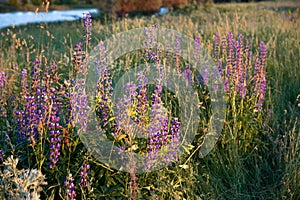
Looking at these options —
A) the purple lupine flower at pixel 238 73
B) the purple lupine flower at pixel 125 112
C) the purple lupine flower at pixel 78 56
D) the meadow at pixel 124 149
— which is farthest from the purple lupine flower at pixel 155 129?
the purple lupine flower at pixel 238 73

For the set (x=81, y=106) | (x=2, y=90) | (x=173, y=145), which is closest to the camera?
(x=81, y=106)

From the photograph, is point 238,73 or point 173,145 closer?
point 173,145

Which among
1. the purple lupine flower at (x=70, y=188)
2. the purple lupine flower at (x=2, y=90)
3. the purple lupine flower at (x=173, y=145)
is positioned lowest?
the purple lupine flower at (x=70, y=188)

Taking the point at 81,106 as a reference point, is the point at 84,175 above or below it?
below

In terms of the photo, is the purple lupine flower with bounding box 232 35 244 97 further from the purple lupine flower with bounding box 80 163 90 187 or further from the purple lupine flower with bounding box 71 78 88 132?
the purple lupine flower with bounding box 80 163 90 187

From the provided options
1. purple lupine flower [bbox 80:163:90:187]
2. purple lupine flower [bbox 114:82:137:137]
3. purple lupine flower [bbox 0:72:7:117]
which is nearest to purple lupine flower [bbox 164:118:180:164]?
purple lupine flower [bbox 114:82:137:137]

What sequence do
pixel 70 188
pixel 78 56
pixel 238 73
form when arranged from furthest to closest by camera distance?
pixel 238 73 → pixel 78 56 → pixel 70 188

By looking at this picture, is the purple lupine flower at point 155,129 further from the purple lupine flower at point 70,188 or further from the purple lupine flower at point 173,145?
the purple lupine flower at point 70,188

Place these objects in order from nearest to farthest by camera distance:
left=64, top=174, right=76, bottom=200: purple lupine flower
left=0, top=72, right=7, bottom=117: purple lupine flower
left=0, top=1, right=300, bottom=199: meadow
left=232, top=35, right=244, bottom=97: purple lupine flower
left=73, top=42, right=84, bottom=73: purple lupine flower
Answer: left=64, top=174, right=76, bottom=200: purple lupine flower
left=0, top=1, right=300, bottom=199: meadow
left=73, top=42, right=84, bottom=73: purple lupine flower
left=0, top=72, right=7, bottom=117: purple lupine flower
left=232, top=35, right=244, bottom=97: purple lupine flower

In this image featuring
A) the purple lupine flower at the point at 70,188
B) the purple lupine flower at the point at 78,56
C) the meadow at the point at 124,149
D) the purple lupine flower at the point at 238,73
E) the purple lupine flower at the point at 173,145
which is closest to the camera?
the purple lupine flower at the point at 70,188

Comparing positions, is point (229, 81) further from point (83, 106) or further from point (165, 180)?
point (83, 106)

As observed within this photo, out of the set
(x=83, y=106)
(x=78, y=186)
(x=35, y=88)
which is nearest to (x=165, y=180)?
(x=78, y=186)

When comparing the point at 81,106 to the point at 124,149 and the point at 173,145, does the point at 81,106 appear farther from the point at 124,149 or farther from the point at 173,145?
the point at 173,145

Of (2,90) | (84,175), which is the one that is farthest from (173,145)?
(2,90)
